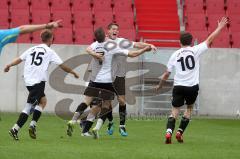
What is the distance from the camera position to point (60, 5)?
25453mm

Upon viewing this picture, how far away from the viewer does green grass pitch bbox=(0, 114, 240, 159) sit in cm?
1000

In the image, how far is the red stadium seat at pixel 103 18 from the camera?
2491 cm

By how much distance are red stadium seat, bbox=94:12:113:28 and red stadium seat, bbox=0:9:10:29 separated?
3.03 meters

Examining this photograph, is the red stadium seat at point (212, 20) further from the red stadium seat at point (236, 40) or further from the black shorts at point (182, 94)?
the black shorts at point (182, 94)

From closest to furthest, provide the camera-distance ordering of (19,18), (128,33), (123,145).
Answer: (123,145)
(128,33)
(19,18)

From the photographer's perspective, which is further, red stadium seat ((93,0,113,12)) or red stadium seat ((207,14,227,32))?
red stadium seat ((93,0,113,12))

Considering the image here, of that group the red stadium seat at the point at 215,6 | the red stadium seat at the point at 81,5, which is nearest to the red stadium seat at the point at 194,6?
the red stadium seat at the point at 215,6

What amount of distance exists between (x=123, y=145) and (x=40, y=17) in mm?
13745

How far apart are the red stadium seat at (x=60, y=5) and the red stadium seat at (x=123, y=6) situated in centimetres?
169

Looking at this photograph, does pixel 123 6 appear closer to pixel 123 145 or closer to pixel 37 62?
pixel 37 62

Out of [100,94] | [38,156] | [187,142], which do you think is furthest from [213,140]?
[38,156]

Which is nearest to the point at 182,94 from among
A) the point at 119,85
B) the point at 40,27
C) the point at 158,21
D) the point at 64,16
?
the point at 119,85

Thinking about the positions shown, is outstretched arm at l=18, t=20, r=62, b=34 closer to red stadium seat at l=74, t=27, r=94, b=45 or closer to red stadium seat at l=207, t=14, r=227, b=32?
red stadium seat at l=74, t=27, r=94, b=45

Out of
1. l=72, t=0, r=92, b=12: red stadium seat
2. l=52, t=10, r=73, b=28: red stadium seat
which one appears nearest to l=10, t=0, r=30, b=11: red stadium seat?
l=52, t=10, r=73, b=28: red stadium seat
